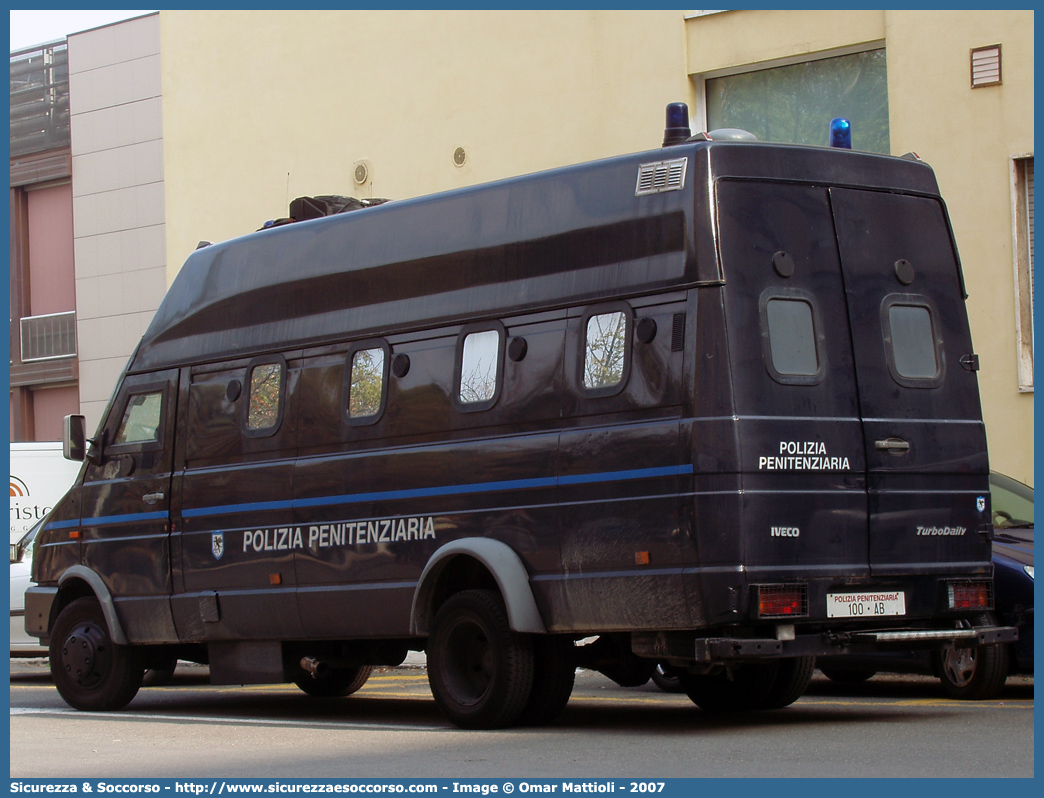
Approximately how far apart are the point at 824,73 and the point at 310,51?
7.87 metres

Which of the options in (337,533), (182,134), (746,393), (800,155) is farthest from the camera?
(182,134)

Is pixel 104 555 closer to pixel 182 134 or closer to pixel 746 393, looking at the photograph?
pixel 746 393

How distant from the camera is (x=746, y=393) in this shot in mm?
8836

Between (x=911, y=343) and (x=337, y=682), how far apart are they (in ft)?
19.2

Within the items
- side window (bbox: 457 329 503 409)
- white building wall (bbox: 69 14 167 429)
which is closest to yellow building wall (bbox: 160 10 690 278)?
white building wall (bbox: 69 14 167 429)

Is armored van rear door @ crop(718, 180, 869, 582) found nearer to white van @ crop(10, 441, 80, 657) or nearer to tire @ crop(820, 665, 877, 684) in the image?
tire @ crop(820, 665, 877, 684)

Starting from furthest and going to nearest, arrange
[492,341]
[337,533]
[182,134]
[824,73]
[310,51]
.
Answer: [182,134] < [310,51] < [824,73] < [337,533] < [492,341]

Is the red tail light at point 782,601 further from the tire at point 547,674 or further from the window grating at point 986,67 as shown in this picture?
the window grating at point 986,67

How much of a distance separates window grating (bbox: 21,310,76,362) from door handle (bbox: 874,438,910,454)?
18447 millimetres

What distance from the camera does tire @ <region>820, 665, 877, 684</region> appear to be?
41.0 ft

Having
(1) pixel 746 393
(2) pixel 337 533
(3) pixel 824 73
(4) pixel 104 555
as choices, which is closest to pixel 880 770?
(1) pixel 746 393

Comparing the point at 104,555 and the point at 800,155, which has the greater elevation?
the point at 800,155

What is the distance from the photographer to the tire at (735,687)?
1071 cm

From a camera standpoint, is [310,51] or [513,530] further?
[310,51]
